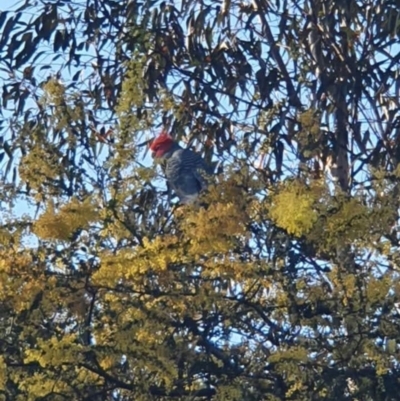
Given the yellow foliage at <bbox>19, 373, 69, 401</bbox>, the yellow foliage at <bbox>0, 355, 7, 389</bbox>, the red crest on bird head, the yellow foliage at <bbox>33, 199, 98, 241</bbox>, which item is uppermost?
the red crest on bird head

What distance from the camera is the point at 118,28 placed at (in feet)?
22.1

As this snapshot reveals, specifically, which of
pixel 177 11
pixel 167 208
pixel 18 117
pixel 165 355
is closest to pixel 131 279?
pixel 165 355

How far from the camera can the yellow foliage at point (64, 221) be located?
430cm

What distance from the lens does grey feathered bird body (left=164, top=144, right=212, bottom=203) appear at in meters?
5.89

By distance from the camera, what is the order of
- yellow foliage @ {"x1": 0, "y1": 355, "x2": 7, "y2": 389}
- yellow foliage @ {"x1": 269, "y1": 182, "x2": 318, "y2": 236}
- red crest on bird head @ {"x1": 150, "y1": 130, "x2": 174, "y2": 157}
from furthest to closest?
red crest on bird head @ {"x1": 150, "y1": 130, "x2": 174, "y2": 157}, yellow foliage @ {"x1": 0, "y1": 355, "x2": 7, "y2": 389}, yellow foliage @ {"x1": 269, "y1": 182, "x2": 318, "y2": 236}

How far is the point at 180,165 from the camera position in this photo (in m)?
6.30

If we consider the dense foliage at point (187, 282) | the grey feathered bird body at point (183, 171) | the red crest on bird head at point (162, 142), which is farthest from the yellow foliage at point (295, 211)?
the red crest on bird head at point (162, 142)

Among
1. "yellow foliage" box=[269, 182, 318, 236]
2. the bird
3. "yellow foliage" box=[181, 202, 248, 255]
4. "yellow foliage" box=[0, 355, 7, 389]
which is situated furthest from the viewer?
the bird

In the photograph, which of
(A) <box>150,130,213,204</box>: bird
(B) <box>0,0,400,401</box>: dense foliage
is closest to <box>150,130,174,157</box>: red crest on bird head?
(A) <box>150,130,213,204</box>: bird

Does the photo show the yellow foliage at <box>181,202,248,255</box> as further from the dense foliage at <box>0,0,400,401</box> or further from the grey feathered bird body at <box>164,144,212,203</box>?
Answer: the grey feathered bird body at <box>164,144,212,203</box>

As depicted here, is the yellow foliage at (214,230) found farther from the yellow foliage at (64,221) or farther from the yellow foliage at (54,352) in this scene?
the yellow foliage at (54,352)

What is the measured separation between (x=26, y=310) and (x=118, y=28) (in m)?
2.57

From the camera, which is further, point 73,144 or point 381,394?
point 73,144

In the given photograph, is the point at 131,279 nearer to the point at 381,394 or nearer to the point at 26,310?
the point at 26,310
